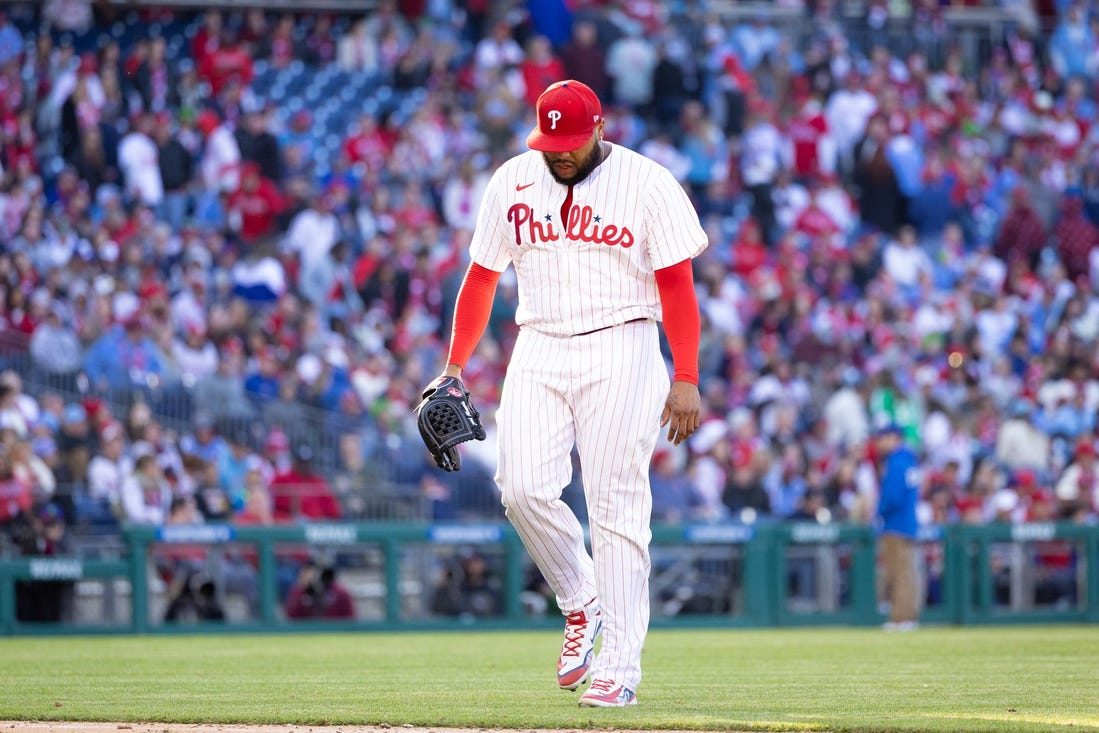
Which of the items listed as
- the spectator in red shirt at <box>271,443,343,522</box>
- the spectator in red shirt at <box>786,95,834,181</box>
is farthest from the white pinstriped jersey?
the spectator in red shirt at <box>786,95,834,181</box>

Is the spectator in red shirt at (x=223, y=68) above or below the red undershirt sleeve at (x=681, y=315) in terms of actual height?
above

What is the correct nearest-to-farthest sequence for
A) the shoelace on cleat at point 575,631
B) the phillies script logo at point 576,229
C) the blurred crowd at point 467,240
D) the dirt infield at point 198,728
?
the dirt infield at point 198,728 < the phillies script logo at point 576,229 < the shoelace on cleat at point 575,631 < the blurred crowd at point 467,240

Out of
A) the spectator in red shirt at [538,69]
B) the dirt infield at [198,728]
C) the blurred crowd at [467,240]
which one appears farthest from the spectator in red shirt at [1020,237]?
the dirt infield at [198,728]

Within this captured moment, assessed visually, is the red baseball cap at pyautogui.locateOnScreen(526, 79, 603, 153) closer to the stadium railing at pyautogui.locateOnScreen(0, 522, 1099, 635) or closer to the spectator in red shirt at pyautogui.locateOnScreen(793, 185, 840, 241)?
the stadium railing at pyautogui.locateOnScreen(0, 522, 1099, 635)

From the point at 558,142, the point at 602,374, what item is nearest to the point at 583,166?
the point at 558,142

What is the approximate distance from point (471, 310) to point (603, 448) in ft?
2.49

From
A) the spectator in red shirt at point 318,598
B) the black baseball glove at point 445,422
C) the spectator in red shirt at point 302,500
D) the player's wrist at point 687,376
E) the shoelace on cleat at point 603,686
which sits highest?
the player's wrist at point 687,376

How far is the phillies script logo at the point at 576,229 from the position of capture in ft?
20.2

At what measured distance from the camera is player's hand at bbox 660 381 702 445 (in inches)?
239

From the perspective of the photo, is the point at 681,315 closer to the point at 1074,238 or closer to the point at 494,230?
the point at 494,230

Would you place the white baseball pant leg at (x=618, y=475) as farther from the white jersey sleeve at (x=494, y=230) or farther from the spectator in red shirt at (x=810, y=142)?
the spectator in red shirt at (x=810, y=142)

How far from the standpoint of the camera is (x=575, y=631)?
6.47 metres

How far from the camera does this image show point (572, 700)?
6391 millimetres

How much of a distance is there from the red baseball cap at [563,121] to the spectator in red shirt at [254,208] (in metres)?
11.9
